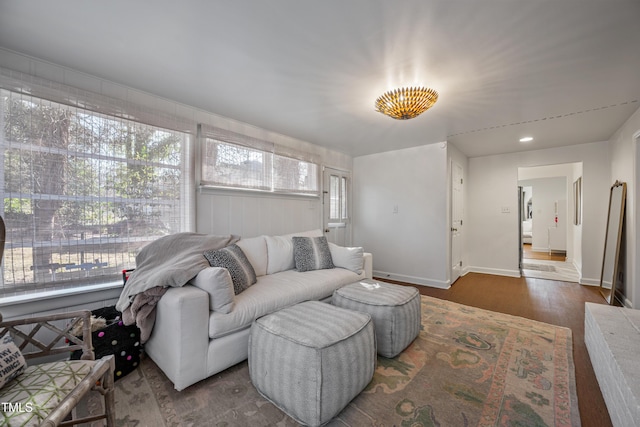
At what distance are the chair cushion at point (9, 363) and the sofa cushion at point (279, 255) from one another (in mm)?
1860

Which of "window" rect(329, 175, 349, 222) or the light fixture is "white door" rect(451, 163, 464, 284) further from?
the light fixture

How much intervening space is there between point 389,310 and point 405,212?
2.57 meters

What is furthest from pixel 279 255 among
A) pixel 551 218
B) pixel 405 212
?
pixel 551 218

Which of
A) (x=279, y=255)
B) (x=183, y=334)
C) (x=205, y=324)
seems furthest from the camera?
(x=279, y=255)

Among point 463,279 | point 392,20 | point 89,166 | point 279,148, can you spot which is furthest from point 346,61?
point 463,279

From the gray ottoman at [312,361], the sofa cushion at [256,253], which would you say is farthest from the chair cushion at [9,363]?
the sofa cushion at [256,253]

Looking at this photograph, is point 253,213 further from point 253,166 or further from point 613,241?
point 613,241

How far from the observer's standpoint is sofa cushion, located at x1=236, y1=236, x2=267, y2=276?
2639mm

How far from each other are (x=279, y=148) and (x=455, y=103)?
7.05 ft

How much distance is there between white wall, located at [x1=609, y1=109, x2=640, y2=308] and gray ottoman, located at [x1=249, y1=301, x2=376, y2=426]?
3.25 meters

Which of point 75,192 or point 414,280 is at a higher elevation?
point 75,192

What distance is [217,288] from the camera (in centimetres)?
173

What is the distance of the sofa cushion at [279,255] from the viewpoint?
2.80m

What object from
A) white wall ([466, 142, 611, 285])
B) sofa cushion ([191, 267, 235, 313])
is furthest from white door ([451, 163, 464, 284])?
sofa cushion ([191, 267, 235, 313])
